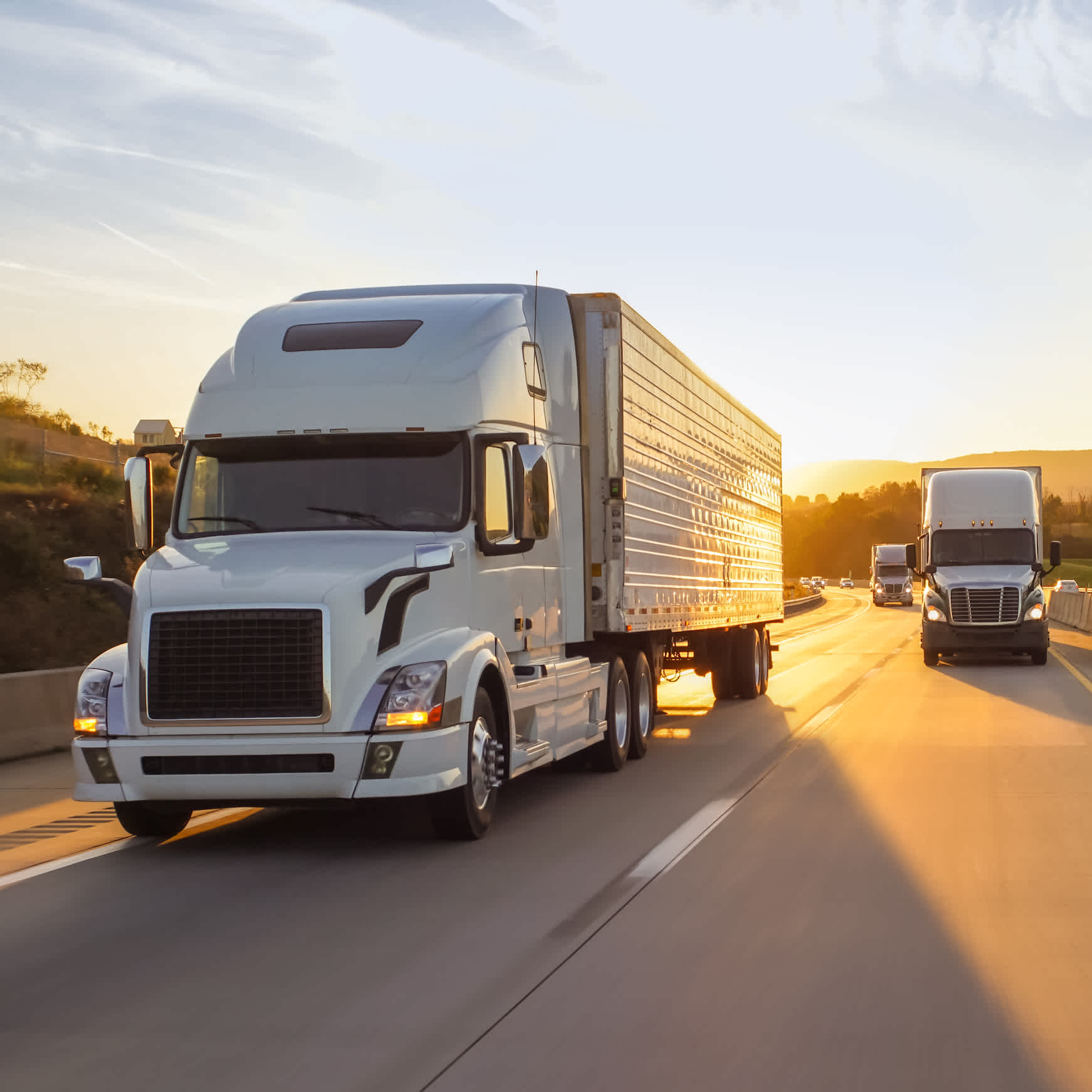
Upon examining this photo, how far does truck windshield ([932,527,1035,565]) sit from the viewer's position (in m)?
31.0

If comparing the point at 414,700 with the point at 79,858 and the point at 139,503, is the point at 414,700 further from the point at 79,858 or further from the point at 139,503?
the point at 139,503

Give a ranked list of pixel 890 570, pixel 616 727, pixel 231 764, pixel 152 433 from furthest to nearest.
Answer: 1. pixel 890 570
2. pixel 152 433
3. pixel 616 727
4. pixel 231 764

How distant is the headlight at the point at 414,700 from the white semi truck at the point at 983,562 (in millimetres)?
21998

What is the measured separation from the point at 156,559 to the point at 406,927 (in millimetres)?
3589

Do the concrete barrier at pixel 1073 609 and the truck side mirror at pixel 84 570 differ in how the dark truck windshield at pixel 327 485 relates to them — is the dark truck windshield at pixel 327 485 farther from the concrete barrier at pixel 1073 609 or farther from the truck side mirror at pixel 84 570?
the concrete barrier at pixel 1073 609

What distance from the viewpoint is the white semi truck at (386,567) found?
9094 millimetres

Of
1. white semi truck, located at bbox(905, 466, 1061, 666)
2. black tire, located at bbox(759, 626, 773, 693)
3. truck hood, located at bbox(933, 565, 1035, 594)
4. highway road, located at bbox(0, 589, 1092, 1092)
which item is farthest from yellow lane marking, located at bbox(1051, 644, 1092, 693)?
highway road, located at bbox(0, 589, 1092, 1092)

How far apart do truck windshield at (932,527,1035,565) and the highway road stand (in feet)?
61.8

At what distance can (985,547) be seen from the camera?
31312 millimetres

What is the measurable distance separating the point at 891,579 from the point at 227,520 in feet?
250

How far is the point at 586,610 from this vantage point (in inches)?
512

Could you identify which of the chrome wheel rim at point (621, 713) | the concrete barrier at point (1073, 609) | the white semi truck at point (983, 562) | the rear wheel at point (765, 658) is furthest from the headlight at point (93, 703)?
the concrete barrier at point (1073, 609)

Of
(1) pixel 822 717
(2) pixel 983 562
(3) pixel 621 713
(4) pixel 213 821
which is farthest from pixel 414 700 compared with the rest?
(2) pixel 983 562

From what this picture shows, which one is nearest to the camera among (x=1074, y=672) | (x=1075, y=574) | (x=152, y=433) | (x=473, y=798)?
(x=473, y=798)
